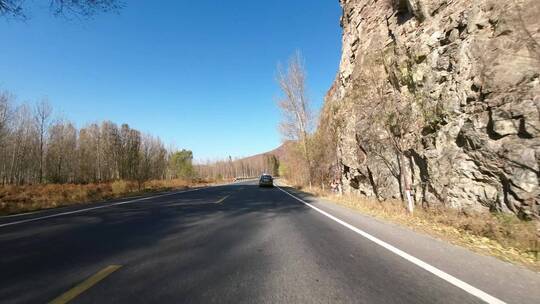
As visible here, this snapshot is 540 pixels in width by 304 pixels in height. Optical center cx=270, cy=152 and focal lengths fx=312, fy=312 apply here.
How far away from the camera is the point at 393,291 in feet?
11.8

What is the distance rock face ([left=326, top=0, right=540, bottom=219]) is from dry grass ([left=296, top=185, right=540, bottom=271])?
0.53 metres

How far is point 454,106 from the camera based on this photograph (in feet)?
35.8

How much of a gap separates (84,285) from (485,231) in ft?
26.9

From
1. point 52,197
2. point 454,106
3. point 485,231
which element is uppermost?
point 454,106

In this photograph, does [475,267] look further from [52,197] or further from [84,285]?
[52,197]


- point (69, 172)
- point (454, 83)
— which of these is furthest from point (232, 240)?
point (69, 172)

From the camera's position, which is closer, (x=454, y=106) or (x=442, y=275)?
(x=442, y=275)

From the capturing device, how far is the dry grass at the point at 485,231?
224 inches

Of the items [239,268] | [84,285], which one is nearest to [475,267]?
[239,268]

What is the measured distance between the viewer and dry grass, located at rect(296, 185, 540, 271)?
5686 millimetres

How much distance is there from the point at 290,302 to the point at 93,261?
3.35m

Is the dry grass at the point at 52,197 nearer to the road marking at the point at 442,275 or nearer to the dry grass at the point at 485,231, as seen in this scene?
the road marking at the point at 442,275

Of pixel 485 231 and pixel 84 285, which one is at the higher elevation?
pixel 84 285

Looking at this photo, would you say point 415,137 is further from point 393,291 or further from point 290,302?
point 290,302
